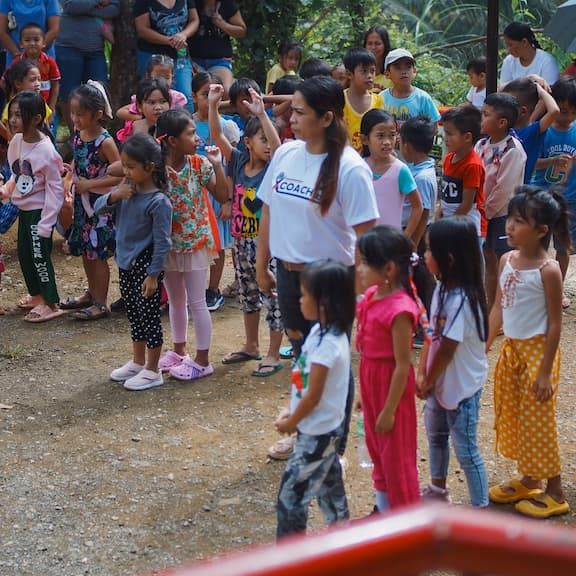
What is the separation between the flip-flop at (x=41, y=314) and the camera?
6.75 meters

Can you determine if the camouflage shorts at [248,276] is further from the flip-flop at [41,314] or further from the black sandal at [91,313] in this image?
the flip-flop at [41,314]

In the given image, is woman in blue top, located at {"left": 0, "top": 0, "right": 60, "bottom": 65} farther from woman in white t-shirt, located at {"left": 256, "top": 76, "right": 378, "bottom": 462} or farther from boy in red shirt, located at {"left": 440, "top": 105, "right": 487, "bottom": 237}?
woman in white t-shirt, located at {"left": 256, "top": 76, "right": 378, "bottom": 462}

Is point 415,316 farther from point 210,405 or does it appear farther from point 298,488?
point 210,405

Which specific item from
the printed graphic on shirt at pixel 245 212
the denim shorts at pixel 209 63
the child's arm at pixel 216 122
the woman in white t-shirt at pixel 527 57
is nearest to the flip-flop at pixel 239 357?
Result: the printed graphic on shirt at pixel 245 212

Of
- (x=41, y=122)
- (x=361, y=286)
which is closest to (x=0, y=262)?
(x=41, y=122)

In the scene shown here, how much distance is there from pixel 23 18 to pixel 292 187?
209 inches

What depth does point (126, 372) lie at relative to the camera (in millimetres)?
5676

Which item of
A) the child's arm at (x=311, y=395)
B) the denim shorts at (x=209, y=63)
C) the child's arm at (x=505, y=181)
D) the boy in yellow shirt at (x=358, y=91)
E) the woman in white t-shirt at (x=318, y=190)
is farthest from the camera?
the denim shorts at (x=209, y=63)

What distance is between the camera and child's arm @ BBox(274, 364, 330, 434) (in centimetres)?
327

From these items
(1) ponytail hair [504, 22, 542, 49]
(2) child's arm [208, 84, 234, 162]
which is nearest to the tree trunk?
(1) ponytail hair [504, 22, 542, 49]

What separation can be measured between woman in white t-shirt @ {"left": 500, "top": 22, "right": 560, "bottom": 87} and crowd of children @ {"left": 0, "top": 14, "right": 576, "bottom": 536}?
1012mm

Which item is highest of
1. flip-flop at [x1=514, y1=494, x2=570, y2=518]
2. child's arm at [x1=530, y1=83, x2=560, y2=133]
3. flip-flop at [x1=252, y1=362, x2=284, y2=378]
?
child's arm at [x1=530, y1=83, x2=560, y2=133]

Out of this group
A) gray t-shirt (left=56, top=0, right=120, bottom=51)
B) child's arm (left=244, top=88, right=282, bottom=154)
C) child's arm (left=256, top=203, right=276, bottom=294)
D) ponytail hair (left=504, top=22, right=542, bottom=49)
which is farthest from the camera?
gray t-shirt (left=56, top=0, right=120, bottom=51)

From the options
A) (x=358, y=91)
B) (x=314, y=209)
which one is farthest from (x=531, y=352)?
(x=358, y=91)
